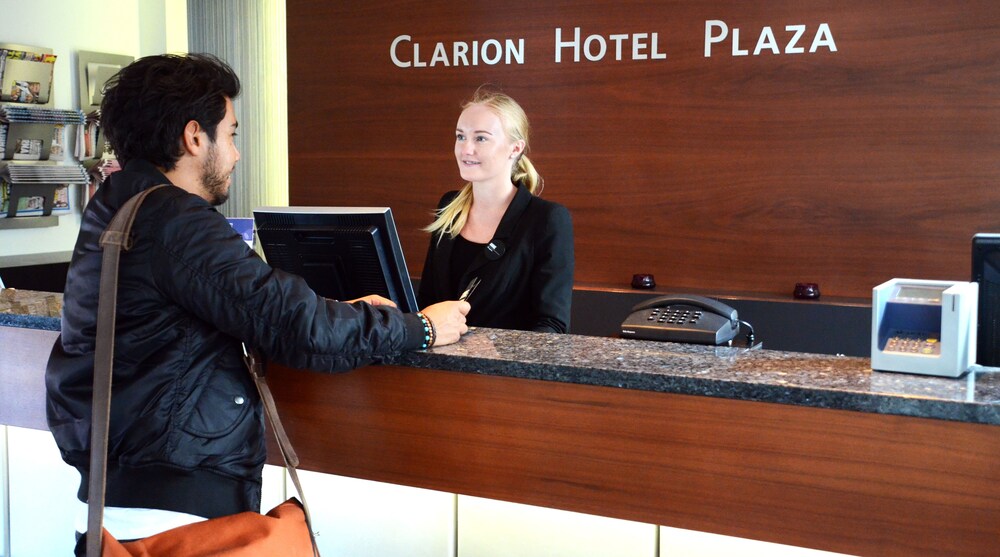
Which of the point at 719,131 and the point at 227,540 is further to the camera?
the point at 719,131

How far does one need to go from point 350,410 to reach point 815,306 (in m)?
2.47

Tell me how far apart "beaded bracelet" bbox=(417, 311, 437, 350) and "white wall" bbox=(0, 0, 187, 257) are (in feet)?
17.4

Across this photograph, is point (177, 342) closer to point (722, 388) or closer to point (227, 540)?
point (227, 540)

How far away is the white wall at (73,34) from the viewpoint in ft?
20.9

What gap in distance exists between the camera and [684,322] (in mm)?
2451

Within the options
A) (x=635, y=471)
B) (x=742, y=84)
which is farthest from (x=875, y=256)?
(x=635, y=471)

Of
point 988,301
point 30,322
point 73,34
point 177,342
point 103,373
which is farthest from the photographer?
point 73,34

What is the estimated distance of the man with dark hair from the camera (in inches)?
64.9

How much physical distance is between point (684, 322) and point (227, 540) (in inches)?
50.0

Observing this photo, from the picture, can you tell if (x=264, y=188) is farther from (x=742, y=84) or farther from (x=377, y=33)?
(x=742, y=84)

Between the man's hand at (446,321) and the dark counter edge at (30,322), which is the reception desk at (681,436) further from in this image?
the dark counter edge at (30,322)

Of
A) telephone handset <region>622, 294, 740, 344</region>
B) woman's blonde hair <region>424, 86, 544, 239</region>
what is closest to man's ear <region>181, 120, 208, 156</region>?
telephone handset <region>622, 294, 740, 344</region>

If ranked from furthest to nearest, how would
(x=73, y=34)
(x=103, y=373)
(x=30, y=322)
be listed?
(x=73, y=34)
(x=30, y=322)
(x=103, y=373)

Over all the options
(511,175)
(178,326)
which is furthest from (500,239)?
(178,326)
